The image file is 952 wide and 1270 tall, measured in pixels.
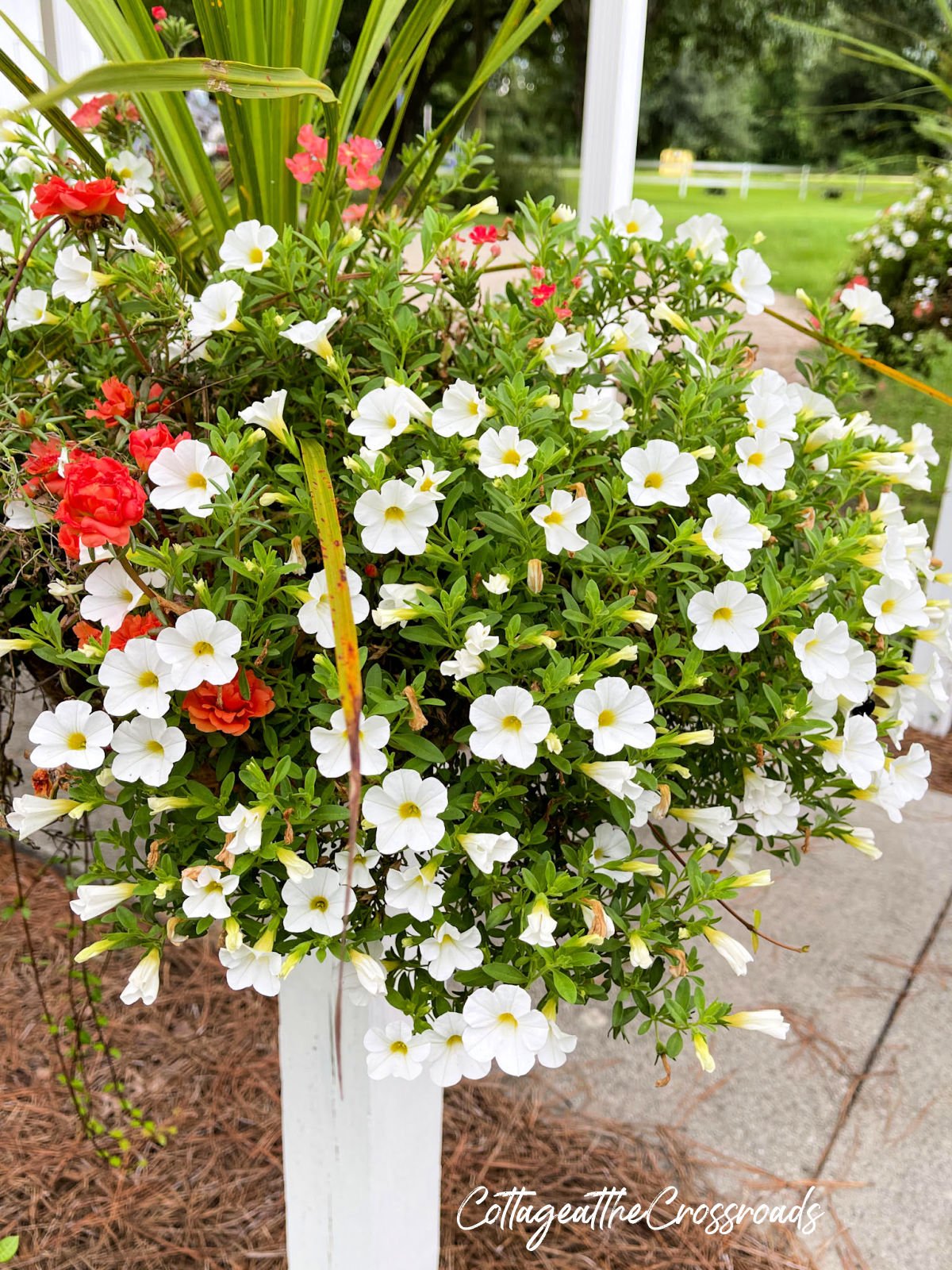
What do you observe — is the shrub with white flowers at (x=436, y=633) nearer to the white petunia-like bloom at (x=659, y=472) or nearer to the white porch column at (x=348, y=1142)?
the white petunia-like bloom at (x=659, y=472)

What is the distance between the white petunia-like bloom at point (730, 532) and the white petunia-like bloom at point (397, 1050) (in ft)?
1.39

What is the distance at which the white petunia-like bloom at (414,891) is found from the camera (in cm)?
66

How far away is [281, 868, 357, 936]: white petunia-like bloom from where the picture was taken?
0.68 metres

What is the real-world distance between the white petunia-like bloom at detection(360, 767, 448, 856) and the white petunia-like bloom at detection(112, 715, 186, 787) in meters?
0.14

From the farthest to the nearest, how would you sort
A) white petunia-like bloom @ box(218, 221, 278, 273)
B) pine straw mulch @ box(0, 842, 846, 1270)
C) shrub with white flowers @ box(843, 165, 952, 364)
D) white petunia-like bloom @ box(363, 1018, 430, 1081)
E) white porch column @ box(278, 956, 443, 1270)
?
shrub with white flowers @ box(843, 165, 952, 364)
pine straw mulch @ box(0, 842, 846, 1270)
white porch column @ box(278, 956, 443, 1270)
white petunia-like bloom @ box(218, 221, 278, 273)
white petunia-like bloom @ box(363, 1018, 430, 1081)

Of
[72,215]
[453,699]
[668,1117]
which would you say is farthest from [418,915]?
[668,1117]

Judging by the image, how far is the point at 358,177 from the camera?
3.23 feet

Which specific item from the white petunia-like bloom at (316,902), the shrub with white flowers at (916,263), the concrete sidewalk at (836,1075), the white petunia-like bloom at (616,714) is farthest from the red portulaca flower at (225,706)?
the shrub with white flowers at (916,263)

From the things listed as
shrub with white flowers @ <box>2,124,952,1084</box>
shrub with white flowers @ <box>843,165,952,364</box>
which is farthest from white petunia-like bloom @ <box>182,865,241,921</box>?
shrub with white flowers @ <box>843,165,952,364</box>

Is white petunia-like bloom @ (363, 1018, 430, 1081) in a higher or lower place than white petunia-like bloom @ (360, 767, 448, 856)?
lower

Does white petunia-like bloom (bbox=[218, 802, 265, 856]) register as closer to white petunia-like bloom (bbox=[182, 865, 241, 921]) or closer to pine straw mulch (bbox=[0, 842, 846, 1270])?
white petunia-like bloom (bbox=[182, 865, 241, 921])

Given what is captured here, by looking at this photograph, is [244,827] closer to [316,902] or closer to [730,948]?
[316,902]

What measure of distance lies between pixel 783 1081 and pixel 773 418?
56.6 inches

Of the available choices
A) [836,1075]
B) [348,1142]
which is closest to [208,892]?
[348,1142]
